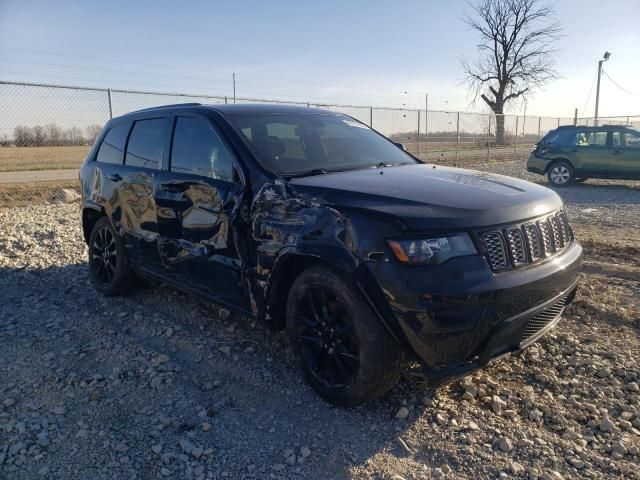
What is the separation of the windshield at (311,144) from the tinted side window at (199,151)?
0.20 metres

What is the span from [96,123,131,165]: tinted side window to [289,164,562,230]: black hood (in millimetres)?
2448

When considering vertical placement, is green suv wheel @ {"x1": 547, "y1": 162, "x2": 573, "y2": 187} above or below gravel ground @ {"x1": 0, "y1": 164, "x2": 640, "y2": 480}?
above

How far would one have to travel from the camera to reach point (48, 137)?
12.5 meters

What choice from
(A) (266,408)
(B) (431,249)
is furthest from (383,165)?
(A) (266,408)

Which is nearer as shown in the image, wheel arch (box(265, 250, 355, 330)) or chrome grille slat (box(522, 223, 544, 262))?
chrome grille slat (box(522, 223, 544, 262))

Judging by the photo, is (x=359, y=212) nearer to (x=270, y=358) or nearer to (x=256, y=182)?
(x=256, y=182)

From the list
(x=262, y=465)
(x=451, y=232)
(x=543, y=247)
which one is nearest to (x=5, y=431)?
(x=262, y=465)

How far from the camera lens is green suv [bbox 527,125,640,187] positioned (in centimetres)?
1300

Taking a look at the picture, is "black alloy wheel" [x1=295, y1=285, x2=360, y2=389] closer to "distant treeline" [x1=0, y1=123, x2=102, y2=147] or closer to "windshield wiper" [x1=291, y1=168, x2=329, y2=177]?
"windshield wiper" [x1=291, y1=168, x2=329, y2=177]

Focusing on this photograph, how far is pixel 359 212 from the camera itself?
2.75m

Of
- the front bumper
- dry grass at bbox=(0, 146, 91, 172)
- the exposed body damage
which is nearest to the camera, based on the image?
the front bumper

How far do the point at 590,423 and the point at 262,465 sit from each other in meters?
1.80

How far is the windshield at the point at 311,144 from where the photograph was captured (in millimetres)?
3555

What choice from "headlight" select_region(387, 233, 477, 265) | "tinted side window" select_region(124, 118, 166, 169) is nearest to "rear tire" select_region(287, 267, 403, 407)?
"headlight" select_region(387, 233, 477, 265)
